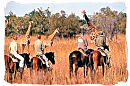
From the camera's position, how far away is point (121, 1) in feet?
6.17

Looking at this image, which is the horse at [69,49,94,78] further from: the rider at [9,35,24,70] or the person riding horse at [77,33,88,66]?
the rider at [9,35,24,70]

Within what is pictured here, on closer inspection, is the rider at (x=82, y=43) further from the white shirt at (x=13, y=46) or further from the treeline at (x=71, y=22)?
the white shirt at (x=13, y=46)

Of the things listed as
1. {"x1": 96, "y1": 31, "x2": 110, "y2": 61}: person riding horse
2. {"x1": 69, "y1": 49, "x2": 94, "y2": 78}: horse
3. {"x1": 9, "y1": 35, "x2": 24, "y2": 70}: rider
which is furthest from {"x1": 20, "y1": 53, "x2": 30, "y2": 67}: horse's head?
{"x1": 96, "y1": 31, "x2": 110, "y2": 61}: person riding horse

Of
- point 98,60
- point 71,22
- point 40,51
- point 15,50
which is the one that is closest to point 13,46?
point 15,50

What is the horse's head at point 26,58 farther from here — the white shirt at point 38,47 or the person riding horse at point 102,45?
the person riding horse at point 102,45

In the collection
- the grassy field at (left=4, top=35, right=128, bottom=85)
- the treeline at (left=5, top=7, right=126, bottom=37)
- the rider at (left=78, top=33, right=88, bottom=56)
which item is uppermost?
the treeline at (left=5, top=7, right=126, bottom=37)

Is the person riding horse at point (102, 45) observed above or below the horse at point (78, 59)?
above

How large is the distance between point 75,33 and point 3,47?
0.34 m

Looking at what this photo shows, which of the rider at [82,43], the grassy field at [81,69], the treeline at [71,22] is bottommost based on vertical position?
the grassy field at [81,69]

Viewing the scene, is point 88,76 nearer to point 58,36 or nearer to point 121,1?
point 58,36

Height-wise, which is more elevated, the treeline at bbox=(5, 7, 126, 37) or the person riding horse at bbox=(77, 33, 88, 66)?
the treeline at bbox=(5, 7, 126, 37)

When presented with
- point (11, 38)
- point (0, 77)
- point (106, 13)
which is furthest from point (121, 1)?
point (0, 77)

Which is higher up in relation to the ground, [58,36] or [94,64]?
[58,36]

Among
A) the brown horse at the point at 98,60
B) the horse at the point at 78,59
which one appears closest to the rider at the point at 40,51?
the horse at the point at 78,59
